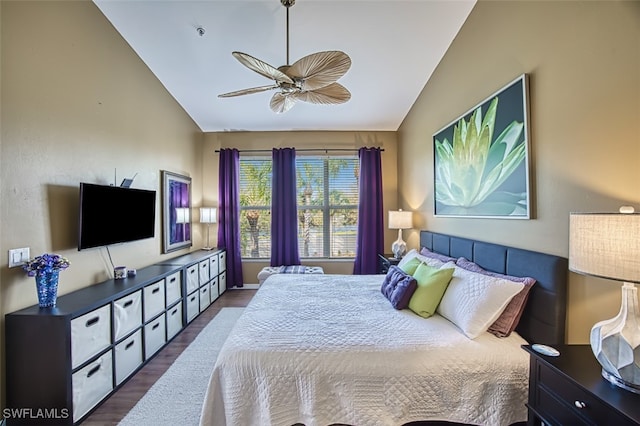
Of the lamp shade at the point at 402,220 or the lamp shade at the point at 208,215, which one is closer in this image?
the lamp shade at the point at 402,220

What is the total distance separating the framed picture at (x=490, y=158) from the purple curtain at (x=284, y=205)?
8.20 feet

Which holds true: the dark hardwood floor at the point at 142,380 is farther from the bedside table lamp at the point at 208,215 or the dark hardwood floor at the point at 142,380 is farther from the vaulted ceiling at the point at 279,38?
the vaulted ceiling at the point at 279,38

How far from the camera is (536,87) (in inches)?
75.4

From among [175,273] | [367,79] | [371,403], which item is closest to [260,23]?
[367,79]

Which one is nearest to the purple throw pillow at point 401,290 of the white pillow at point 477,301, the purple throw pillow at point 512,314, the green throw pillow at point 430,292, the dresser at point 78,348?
the green throw pillow at point 430,292

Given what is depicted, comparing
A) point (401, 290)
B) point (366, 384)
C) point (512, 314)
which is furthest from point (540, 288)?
point (366, 384)

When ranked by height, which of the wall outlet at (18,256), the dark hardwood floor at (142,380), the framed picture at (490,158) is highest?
A: the framed picture at (490,158)

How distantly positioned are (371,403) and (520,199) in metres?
1.69

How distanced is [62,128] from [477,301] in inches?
133

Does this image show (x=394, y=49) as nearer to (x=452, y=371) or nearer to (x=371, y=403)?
(x=452, y=371)

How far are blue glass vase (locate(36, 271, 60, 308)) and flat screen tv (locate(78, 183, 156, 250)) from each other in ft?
1.33

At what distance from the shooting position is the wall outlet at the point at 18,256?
74.4 inches

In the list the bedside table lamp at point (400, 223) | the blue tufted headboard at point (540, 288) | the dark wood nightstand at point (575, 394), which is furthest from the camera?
→ the bedside table lamp at point (400, 223)

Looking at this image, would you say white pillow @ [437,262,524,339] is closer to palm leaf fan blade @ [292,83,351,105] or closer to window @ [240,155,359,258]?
palm leaf fan blade @ [292,83,351,105]
